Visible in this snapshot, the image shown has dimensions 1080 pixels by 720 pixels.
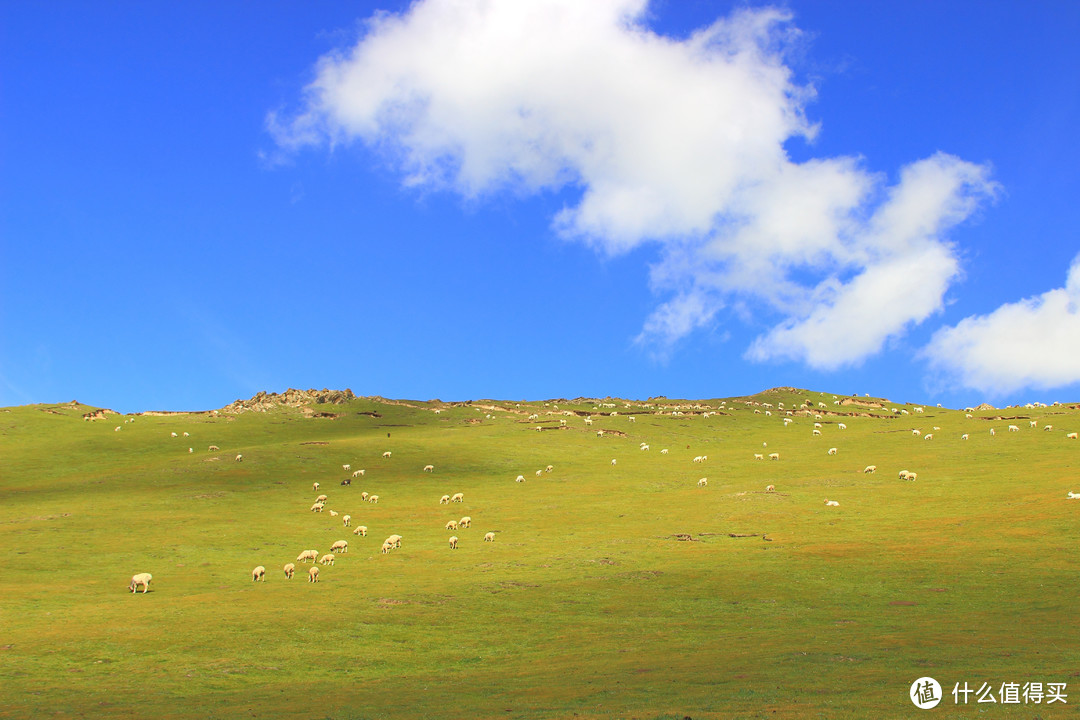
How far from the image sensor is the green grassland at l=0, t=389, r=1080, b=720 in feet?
83.3

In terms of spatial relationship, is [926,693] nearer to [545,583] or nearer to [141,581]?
[545,583]

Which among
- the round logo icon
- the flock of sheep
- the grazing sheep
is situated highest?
the flock of sheep

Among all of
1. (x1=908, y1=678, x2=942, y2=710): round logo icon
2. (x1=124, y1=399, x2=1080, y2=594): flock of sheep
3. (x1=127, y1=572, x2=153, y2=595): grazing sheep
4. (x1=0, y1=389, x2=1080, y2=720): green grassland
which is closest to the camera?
(x1=908, y1=678, x2=942, y2=710): round logo icon

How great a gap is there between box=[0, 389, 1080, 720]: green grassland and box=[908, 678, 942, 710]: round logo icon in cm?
35

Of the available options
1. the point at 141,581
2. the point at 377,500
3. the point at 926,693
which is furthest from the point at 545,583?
the point at 377,500

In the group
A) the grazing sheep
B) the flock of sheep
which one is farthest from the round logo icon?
the grazing sheep

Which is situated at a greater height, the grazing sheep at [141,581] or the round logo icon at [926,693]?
the grazing sheep at [141,581]

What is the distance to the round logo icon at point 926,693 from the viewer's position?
2112cm

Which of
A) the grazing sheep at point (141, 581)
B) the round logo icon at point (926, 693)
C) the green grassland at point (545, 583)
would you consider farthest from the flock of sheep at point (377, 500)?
A: the round logo icon at point (926, 693)

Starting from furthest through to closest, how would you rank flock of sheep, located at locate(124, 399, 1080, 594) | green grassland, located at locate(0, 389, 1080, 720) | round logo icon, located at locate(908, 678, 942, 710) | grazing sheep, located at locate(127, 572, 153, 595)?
flock of sheep, located at locate(124, 399, 1080, 594) → grazing sheep, located at locate(127, 572, 153, 595) → green grassland, located at locate(0, 389, 1080, 720) → round logo icon, located at locate(908, 678, 942, 710)

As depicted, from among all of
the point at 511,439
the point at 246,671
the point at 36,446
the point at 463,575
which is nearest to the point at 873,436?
the point at 511,439

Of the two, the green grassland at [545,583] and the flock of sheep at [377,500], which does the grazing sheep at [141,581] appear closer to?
the flock of sheep at [377,500]

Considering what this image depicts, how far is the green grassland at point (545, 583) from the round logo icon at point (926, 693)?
354mm

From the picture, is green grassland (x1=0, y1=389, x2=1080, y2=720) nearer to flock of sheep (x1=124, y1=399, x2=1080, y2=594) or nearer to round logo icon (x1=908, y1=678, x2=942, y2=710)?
round logo icon (x1=908, y1=678, x2=942, y2=710)
